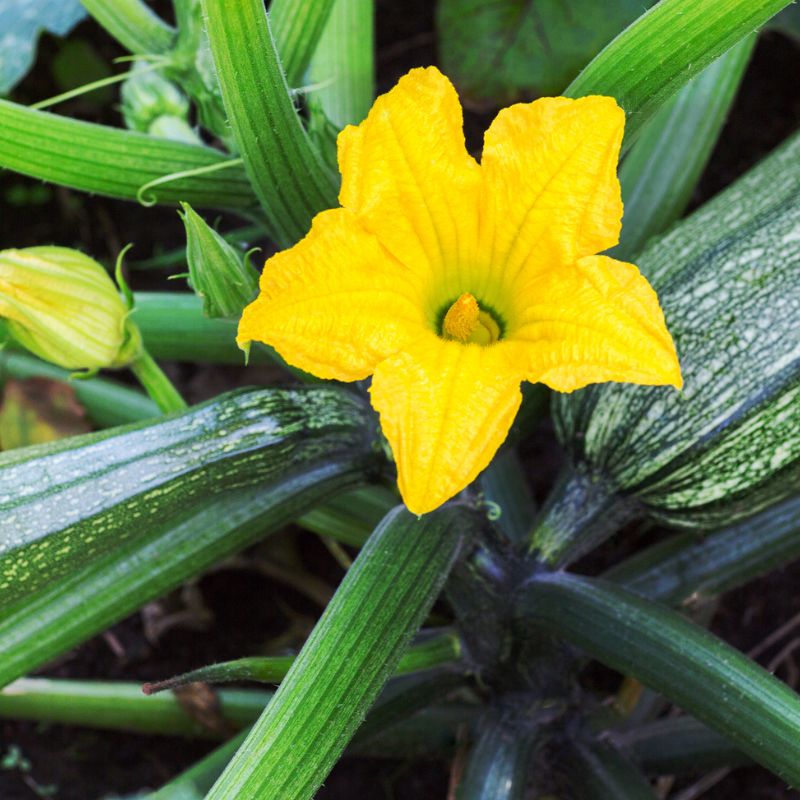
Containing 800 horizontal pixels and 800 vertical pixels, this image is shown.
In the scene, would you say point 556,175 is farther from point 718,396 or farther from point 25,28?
point 25,28

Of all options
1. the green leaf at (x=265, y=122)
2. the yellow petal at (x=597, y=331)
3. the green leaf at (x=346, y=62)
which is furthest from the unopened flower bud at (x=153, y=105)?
the yellow petal at (x=597, y=331)

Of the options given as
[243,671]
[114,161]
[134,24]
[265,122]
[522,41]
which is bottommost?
[243,671]

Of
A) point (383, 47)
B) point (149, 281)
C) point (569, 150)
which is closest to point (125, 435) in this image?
point (569, 150)

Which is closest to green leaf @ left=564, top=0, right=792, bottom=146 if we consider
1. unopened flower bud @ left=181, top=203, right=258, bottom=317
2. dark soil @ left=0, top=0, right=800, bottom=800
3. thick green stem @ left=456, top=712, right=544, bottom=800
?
unopened flower bud @ left=181, top=203, right=258, bottom=317

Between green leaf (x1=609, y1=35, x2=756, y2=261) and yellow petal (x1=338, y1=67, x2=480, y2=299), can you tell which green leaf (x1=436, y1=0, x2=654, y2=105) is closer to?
green leaf (x1=609, y1=35, x2=756, y2=261)

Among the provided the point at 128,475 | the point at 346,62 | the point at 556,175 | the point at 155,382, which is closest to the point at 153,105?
the point at 346,62

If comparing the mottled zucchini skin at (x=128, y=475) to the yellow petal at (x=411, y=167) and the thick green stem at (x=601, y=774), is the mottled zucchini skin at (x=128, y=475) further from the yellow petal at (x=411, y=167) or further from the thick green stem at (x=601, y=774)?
the thick green stem at (x=601, y=774)

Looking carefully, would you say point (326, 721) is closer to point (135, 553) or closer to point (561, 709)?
point (135, 553)
